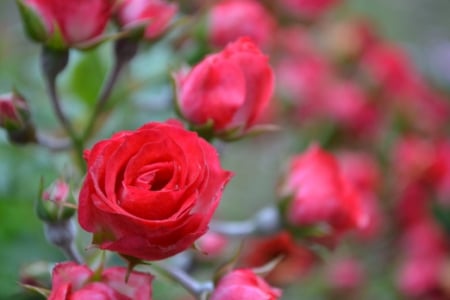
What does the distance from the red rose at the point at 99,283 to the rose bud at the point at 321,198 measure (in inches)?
9.6

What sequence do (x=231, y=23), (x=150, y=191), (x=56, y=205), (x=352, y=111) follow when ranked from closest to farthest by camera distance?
(x=150, y=191) → (x=56, y=205) → (x=231, y=23) → (x=352, y=111)

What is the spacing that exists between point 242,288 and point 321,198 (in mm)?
196

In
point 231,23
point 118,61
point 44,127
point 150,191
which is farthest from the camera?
point 44,127

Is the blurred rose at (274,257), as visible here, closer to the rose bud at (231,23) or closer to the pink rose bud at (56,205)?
the rose bud at (231,23)

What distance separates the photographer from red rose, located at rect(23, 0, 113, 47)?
25.0 inches

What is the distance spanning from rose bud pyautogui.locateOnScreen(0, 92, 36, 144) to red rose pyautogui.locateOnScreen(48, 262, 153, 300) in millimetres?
172

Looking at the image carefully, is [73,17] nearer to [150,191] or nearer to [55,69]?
Answer: [55,69]

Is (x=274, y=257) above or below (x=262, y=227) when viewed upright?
below

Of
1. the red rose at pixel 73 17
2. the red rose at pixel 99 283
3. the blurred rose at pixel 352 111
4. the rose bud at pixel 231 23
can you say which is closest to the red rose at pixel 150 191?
the red rose at pixel 99 283

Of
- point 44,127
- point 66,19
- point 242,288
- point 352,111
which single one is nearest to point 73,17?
point 66,19

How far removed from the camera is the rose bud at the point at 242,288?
1.82 ft

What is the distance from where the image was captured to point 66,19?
645 mm

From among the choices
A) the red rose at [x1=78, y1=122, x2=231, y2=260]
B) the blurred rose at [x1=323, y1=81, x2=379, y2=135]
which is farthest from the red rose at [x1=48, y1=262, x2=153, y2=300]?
the blurred rose at [x1=323, y1=81, x2=379, y2=135]

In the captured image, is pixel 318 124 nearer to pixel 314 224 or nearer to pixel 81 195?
pixel 314 224
